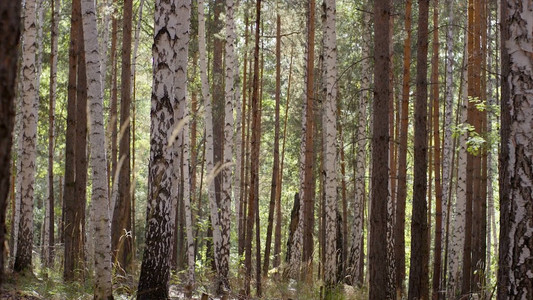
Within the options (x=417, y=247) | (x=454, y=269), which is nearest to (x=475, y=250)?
(x=454, y=269)

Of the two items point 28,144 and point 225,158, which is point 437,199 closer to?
point 225,158

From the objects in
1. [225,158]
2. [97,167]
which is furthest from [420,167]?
[97,167]

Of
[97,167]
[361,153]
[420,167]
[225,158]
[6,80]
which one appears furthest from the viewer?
[361,153]

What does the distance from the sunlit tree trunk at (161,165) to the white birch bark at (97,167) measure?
441 millimetres

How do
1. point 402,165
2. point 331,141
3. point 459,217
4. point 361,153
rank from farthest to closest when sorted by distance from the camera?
point 361,153 → point 459,217 → point 402,165 → point 331,141

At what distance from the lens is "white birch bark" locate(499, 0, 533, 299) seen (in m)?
5.25

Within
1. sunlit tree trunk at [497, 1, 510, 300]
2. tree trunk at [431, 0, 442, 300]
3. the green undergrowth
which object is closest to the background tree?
the green undergrowth

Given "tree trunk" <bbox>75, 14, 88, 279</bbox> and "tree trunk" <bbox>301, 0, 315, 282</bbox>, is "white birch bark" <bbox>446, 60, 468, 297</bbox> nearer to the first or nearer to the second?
"tree trunk" <bbox>301, 0, 315, 282</bbox>

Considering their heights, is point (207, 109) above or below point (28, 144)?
above

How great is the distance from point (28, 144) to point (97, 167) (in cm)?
414

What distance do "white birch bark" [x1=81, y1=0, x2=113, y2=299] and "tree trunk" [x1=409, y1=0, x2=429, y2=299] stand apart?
226 inches

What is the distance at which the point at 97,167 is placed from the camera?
7195 mm

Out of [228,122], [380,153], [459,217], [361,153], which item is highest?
[228,122]

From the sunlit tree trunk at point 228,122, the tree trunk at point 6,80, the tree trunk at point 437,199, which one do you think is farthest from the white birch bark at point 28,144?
the tree trunk at point 6,80
